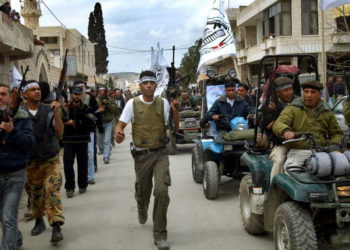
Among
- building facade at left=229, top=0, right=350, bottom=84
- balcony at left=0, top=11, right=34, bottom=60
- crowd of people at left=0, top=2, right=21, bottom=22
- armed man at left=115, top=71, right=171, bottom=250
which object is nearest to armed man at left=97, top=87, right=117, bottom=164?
balcony at left=0, top=11, right=34, bottom=60

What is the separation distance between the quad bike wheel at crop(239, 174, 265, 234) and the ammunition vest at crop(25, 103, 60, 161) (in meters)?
2.31

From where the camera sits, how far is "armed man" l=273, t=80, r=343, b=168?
4812mm

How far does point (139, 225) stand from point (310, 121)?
8.77ft

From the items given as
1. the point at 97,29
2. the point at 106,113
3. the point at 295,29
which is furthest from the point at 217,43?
the point at 97,29

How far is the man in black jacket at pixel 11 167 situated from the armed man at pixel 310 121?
2.47 meters

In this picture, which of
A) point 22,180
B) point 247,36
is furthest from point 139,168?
point 247,36

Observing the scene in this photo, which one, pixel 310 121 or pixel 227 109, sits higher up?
pixel 227 109

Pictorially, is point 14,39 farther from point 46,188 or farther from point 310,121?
point 310,121

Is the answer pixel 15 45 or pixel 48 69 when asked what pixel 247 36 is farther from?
pixel 15 45

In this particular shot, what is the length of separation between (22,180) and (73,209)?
2763 mm

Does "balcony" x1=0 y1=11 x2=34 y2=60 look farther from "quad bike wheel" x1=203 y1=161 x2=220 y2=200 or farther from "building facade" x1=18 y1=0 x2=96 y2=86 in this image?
"building facade" x1=18 y1=0 x2=96 y2=86

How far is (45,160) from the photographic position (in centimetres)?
572

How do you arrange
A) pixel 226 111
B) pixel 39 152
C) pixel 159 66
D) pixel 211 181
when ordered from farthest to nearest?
pixel 159 66
pixel 226 111
pixel 211 181
pixel 39 152

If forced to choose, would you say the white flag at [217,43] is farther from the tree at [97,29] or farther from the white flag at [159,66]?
the tree at [97,29]
